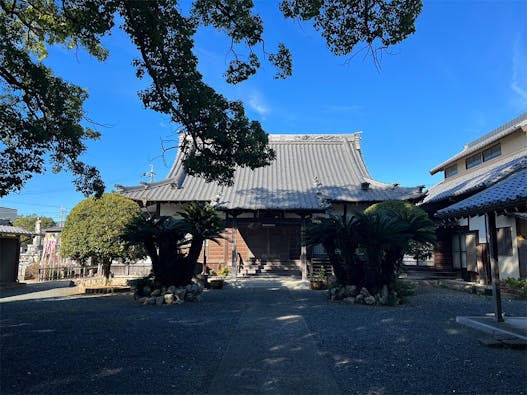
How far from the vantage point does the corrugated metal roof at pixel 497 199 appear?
566cm

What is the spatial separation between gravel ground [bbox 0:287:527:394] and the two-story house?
2348 mm

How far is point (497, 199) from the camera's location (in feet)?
19.7

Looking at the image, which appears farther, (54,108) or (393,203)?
(393,203)

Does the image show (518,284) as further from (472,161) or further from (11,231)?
(11,231)

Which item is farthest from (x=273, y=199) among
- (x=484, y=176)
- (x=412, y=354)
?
(x=412, y=354)

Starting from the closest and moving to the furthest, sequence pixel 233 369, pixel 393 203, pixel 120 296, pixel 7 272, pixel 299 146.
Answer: pixel 233 369 → pixel 120 296 → pixel 393 203 → pixel 7 272 → pixel 299 146

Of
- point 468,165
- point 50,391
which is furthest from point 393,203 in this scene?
point 50,391

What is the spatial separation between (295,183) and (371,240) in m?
10.8

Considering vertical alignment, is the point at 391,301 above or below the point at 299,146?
below

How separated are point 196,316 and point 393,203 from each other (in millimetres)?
9263

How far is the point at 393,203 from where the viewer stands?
46.3 feet

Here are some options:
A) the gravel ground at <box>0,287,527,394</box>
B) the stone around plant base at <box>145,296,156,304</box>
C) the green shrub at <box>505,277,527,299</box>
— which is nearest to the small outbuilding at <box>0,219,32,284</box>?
the gravel ground at <box>0,287,527,394</box>

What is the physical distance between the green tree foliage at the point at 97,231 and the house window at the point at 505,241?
13.4m

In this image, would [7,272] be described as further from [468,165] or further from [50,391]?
[468,165]
